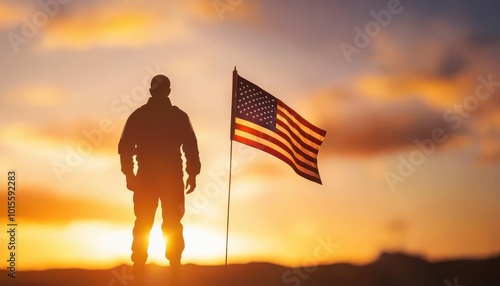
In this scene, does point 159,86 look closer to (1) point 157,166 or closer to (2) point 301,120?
(1) point 157,166

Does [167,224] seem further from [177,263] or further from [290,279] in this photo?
[290,279]

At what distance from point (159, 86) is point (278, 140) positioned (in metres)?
4.27

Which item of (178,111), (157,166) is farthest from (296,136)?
(157,166)

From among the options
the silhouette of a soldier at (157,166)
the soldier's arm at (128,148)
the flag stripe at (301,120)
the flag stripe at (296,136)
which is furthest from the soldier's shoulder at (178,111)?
the flag stripe at (301,120)

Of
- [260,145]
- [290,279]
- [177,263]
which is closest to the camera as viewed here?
[177,263]

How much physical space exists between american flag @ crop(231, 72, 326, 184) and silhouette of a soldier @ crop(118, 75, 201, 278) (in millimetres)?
2238

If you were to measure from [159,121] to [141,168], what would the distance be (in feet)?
3.63

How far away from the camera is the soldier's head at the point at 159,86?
56.2 feet

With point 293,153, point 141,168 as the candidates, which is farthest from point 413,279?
point 141,168

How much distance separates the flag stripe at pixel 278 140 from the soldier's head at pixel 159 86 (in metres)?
2.74

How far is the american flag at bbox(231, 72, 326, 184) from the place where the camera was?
19609 millimetres

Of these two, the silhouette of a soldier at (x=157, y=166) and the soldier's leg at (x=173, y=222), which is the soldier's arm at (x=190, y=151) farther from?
the soldier's leg at (x=173, y=222)

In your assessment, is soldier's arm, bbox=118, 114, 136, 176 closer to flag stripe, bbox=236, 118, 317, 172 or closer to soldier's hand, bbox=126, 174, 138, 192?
soldier's hand, bbox=126, 174, 138, 192

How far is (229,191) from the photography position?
1805cm
